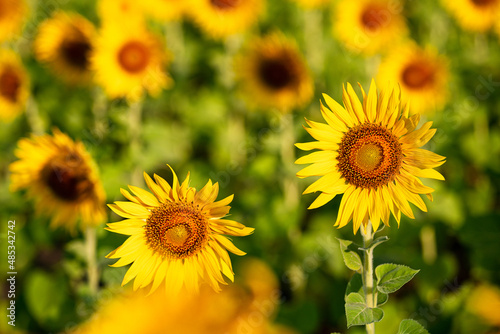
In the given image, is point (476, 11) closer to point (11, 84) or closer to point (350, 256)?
point (350, 256)

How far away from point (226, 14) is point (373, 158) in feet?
12.3

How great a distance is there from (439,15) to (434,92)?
1853 millimetres

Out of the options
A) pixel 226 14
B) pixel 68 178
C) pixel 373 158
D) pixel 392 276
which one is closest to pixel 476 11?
pixel 226 14

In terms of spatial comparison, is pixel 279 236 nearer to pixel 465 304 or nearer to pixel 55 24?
pixel 465 304

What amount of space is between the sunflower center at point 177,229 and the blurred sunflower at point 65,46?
3.29 metres

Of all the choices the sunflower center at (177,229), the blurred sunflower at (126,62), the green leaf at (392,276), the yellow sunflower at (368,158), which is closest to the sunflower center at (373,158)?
the yellow sunflower at (368,158)

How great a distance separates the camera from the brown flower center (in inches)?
181

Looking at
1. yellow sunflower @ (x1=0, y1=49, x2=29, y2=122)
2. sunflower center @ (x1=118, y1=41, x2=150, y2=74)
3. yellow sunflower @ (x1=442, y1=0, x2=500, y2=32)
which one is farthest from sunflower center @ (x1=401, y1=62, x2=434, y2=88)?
yellow sunflower @ (x1=0, y1=49, x2=29, y2=122)

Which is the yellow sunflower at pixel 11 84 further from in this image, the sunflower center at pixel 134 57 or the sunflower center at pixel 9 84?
the sunflower center at pixel 134 57

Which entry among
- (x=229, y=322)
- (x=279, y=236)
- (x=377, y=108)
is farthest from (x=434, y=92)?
(x=229, y=322)

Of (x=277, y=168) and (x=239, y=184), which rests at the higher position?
(x=277, y=168)

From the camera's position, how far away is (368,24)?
534 centimetres

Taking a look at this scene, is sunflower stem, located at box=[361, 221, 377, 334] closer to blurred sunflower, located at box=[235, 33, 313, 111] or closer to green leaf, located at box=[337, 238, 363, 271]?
green leaf, located at box=[337, 238, 363, 271]

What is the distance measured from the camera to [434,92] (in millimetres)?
4789
